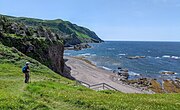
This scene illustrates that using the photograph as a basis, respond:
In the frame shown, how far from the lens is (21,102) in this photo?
19.4 metres

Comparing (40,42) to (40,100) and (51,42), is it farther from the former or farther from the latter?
(40,100)

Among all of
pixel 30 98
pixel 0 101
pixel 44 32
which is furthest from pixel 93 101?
pixel 44 32

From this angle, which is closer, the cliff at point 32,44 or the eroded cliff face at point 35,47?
the eroded cliff face at point 35,47

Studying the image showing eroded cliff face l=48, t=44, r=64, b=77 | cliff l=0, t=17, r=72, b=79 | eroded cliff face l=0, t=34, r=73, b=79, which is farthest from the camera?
eroded cliff face l=48, t=44, r=64, b=77

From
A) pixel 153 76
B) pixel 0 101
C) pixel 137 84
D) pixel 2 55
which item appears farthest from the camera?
pixel 153 76

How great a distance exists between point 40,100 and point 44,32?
204 ft

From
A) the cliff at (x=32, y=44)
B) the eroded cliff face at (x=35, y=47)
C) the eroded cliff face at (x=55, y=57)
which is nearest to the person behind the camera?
the eroded cliff face at (x=35, y=47)

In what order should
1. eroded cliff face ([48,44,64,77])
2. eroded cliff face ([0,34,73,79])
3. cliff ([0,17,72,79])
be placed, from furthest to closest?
1. eroded cliff face ([48,44,64,77])
2. cliff ([0,17,72,79])
3. eroded cliff face ([0,34,73,79])

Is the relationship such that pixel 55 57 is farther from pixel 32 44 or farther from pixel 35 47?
pixel 32 44

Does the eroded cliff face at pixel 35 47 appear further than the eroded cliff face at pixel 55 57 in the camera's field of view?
No

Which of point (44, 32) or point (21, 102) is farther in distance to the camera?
point (44, 32)

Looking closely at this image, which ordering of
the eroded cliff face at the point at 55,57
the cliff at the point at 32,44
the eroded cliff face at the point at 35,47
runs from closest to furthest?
the eroded cliff face at the point at 35,47 < the cliff at the point at 32,44 < the eroded cliff face at the point at 55,57

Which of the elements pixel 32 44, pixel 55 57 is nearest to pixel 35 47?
pixel 32 44

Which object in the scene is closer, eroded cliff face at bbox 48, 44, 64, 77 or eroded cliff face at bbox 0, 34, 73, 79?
eroded cliff face at bbox 0, 34, 73, 79
